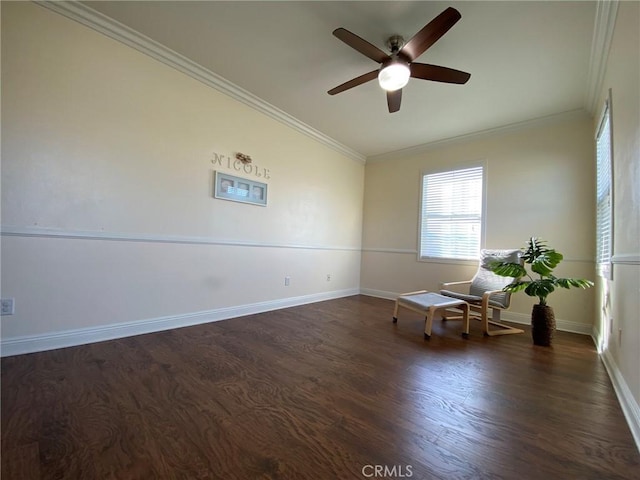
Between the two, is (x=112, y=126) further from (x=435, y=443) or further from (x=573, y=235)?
(x=573, y=235)

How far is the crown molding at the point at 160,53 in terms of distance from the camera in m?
2.06

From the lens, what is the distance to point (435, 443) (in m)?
1.19

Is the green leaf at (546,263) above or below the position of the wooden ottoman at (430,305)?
above

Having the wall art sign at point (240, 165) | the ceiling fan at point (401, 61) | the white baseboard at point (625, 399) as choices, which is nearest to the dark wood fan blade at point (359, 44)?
the ceiling fan at point (401, 61)

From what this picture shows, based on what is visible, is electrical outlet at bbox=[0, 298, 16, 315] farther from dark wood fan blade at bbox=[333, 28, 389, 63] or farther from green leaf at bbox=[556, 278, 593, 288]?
green leaf at bbox=[556, 278, 593, 288]

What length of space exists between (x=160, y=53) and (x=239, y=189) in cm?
146

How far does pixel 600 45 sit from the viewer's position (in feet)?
7.03

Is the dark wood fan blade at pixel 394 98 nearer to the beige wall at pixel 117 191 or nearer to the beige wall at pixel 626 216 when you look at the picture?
the beige wall at pixel 626 216

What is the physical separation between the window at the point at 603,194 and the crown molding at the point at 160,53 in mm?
3358

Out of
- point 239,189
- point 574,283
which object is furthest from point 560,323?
point 239,189

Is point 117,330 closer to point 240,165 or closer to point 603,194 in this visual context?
point 240,165

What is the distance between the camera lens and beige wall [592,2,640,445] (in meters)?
1.41

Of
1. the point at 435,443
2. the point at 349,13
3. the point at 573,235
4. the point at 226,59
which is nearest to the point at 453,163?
the point at 573,235

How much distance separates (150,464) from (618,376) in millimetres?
2723
